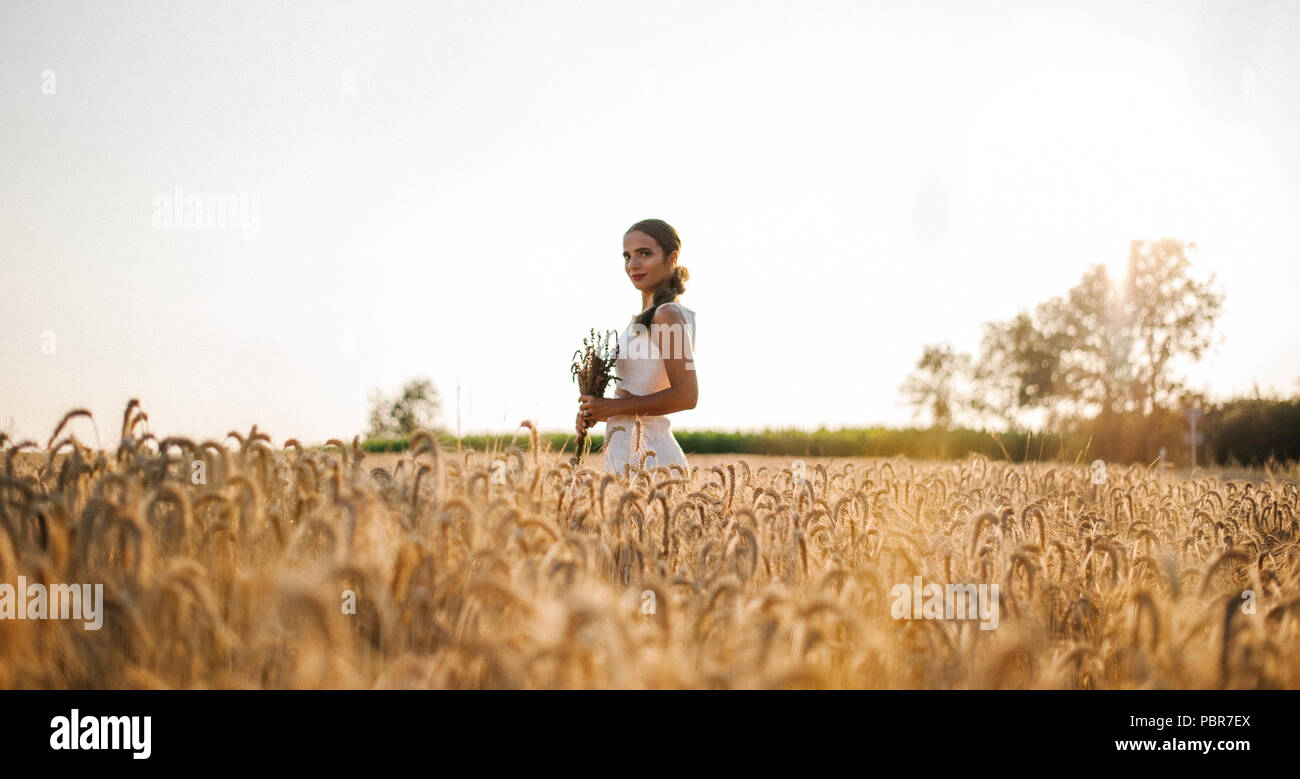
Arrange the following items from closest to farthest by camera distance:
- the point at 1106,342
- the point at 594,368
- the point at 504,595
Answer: the point at 504,595 → the point at 594,368 → the point at 1106,342

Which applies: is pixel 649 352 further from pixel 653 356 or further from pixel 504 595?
pixel 504 595

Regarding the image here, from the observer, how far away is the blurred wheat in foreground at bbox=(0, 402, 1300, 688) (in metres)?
1.96

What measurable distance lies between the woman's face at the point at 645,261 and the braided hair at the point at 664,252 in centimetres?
4

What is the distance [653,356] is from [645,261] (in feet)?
2.98

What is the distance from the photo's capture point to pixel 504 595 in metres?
1.78

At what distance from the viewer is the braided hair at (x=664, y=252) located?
7012mm

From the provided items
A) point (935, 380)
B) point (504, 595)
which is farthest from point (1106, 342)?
point (504, 595)

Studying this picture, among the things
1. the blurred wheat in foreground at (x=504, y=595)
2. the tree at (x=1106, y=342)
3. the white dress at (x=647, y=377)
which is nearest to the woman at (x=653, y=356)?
the white dress at (x=647, y=377)

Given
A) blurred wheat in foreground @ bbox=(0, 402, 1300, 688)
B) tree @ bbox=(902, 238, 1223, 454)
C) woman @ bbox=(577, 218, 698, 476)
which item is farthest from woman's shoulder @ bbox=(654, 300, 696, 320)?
tree @ bbox=(902, 238, 1223, 454)

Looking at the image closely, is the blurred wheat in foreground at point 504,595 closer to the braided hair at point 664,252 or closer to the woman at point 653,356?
the woman at point 653,356

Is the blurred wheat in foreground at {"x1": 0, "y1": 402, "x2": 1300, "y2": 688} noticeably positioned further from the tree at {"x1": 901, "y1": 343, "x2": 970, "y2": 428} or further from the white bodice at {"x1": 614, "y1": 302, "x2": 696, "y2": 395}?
the tree at {"x1": 901, "y1": 343, "x2": 970, "y2": 428}

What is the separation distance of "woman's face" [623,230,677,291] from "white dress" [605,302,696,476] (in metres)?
0.39
